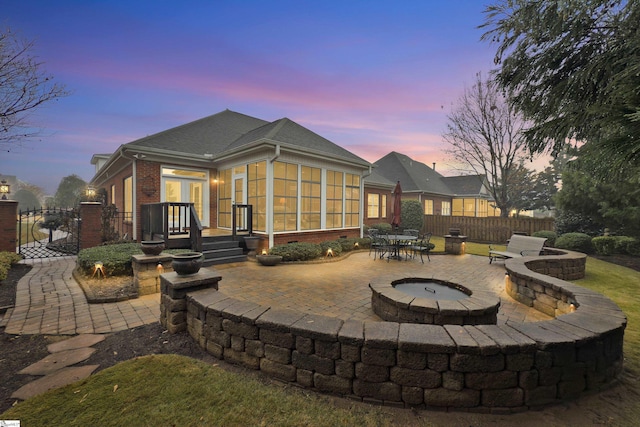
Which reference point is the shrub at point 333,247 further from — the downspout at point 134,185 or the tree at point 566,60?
the downspout at point 134,185

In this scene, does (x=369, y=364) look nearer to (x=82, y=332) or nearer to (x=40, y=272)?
(x=82, y=332)

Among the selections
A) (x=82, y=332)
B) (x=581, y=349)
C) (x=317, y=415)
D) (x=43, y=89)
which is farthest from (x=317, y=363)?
(x=43, y=89)

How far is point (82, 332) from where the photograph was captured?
3381 mm

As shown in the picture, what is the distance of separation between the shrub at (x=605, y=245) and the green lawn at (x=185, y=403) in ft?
35.8

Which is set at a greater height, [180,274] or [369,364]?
[180,274]

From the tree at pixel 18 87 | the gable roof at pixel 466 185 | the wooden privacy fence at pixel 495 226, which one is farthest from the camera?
the gable roof at pixel 466 185

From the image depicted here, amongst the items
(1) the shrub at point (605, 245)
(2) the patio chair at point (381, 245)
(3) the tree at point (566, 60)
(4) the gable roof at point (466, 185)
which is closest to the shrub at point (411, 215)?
(2) the patio chair at point (381, 245)

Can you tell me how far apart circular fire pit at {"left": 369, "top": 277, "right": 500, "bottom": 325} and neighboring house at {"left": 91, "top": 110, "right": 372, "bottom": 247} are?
540 centimetres

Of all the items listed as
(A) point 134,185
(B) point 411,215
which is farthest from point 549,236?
(A) point 134,185

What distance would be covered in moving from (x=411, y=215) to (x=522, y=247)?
8.78m

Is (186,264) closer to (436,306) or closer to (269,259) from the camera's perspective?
(436,306)

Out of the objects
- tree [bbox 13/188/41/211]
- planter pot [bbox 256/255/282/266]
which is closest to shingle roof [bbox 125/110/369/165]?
planter pot [bbox 256/255/282/266]

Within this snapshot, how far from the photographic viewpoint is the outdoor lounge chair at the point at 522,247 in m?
7.44

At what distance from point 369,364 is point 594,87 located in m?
6.39
